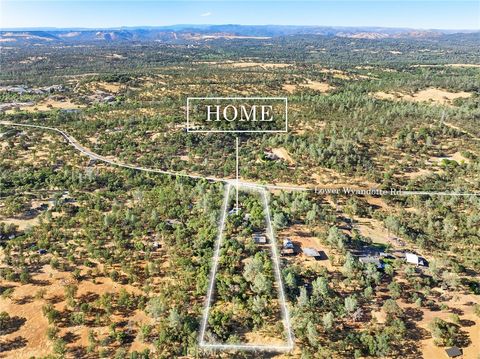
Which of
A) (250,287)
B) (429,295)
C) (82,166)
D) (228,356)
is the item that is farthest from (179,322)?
(82,166)

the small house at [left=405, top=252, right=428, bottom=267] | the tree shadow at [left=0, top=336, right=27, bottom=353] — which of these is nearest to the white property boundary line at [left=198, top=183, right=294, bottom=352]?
the small house at [left=405, top=252, right=428, bottom=267]

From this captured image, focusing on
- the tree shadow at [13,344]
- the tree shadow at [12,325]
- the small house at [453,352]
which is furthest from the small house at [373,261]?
the tree shadow at [12,325]

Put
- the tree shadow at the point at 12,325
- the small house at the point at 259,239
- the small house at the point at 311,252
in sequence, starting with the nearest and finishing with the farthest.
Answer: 1. the tree shadow at the point at 12,325
2. the small house at the point at 311,252
3. the small house at the point at 259,239

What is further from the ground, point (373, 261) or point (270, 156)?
point (270, 156)

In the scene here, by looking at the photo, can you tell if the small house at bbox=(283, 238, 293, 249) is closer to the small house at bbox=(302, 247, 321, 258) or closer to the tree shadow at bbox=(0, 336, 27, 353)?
the small house at bbox=(302, 247, 321, 258)

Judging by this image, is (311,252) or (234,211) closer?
(311,252)

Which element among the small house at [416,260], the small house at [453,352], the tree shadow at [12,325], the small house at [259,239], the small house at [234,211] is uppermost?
the small house at [234,211]

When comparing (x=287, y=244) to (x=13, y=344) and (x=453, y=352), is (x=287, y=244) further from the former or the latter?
(x=13, y=344)

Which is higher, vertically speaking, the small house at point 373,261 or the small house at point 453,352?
the small house at point 373,261

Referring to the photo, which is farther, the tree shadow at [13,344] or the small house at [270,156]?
the small house at [270,156]

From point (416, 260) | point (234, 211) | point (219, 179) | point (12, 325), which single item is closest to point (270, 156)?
point (219, 179)

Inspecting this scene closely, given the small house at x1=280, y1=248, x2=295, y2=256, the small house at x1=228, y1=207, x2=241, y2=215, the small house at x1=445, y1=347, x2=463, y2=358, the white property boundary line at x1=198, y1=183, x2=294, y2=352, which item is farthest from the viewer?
the small house at x1=228, y1=207, x2=241, y2=215

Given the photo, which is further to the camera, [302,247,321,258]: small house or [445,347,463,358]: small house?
[302,247,321,258]: small house

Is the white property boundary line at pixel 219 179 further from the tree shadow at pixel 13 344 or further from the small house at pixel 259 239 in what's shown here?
the tree shadow at pixel 13 344
